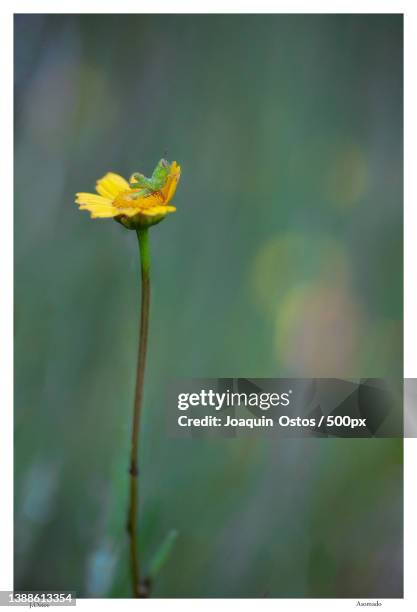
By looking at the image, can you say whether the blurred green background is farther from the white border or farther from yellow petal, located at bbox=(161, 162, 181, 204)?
yellow petal, located at bbox=(161, 162, 181, 204)

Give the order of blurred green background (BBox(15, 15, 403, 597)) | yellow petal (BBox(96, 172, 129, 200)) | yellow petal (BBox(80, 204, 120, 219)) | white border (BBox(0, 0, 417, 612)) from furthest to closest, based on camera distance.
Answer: blurred green background (BBox(15, 15, 403, 597)) → white border (BBox(0, 0, 417, 612)) → yellow petal (BBox(96, 172, 129, 200)) → yellow petal (BBox(80, 204, 120, 219))

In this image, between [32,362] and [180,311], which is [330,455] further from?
[32,362]

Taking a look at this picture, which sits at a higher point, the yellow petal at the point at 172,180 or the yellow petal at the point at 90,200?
the yellow petal at the point at 172,180

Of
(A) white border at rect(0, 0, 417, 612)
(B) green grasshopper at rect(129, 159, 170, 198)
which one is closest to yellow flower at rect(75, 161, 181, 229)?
(B) green grasshopper at rect(129, 159, 170, 198)
